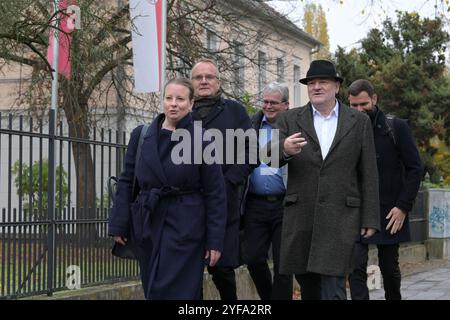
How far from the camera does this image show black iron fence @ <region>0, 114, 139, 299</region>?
23.9 ft

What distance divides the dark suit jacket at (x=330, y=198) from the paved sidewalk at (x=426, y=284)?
165 inches

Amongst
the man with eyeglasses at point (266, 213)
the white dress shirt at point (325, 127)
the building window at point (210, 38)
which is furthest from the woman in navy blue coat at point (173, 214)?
the building window at point (210, 38)

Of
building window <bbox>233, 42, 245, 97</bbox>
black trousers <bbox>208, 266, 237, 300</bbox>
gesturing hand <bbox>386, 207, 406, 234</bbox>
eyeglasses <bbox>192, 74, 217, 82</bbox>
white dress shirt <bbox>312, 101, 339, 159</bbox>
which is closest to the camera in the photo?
white dress shirt <bbox>312, 101, 339, 159</bbox>

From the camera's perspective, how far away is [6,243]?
7.06m

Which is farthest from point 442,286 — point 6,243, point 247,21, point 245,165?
point 247,21

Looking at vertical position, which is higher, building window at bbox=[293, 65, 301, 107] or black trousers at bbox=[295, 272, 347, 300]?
building window at bbox=[293, 65, 301, 107]

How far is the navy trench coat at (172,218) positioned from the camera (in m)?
5.81

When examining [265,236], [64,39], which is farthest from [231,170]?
[64,39]

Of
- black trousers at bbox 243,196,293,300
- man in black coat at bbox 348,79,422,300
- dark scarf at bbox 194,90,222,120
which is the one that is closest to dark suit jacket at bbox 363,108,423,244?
man in black coat at bbox 348,79,422,300

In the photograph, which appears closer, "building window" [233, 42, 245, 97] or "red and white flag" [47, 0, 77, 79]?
"red and white flag" [47, 0, 77, 79]

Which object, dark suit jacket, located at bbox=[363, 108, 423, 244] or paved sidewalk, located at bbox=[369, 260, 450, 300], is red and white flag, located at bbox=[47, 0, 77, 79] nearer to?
paved sidewalk, located at bbox=[369, 260, 450, 300]

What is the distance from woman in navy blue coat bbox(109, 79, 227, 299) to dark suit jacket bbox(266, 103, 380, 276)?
61cm

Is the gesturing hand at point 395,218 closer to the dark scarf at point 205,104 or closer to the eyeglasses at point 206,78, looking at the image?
the dark scarf at point 205,104

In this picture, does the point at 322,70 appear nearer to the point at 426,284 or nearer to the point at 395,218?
the point at 395,218
